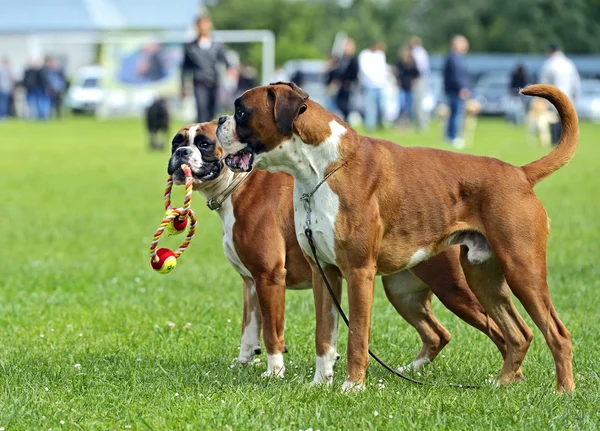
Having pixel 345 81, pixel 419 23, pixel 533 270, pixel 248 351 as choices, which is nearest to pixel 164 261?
pixel 248 351

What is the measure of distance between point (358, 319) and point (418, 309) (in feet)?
3.61

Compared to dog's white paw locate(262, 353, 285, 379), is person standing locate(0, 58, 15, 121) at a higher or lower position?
lower

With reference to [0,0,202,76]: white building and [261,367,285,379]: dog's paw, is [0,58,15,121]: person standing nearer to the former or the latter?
[0,0,202,76]: white building

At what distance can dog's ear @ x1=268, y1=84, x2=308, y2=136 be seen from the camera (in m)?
5.24

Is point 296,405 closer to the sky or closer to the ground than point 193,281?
closer to the sky

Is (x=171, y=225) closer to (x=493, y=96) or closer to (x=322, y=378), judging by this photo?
(x=322, y=378)

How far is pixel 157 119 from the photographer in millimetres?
26031

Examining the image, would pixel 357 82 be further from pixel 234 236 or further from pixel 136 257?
pixel 234 236

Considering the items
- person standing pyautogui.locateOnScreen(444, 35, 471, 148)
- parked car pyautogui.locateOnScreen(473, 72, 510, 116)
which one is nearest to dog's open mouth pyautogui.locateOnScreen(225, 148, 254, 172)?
person standing pyautogui.locateOnScreen(444, 35, 471, 148)

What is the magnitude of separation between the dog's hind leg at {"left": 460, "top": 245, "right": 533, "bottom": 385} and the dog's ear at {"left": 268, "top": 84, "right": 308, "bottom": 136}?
4.00ft

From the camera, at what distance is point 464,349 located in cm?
672

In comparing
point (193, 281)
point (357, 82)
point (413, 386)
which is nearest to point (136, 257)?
point (193, 281)

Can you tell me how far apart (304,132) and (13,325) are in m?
3.17

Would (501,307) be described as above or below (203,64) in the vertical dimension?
above
